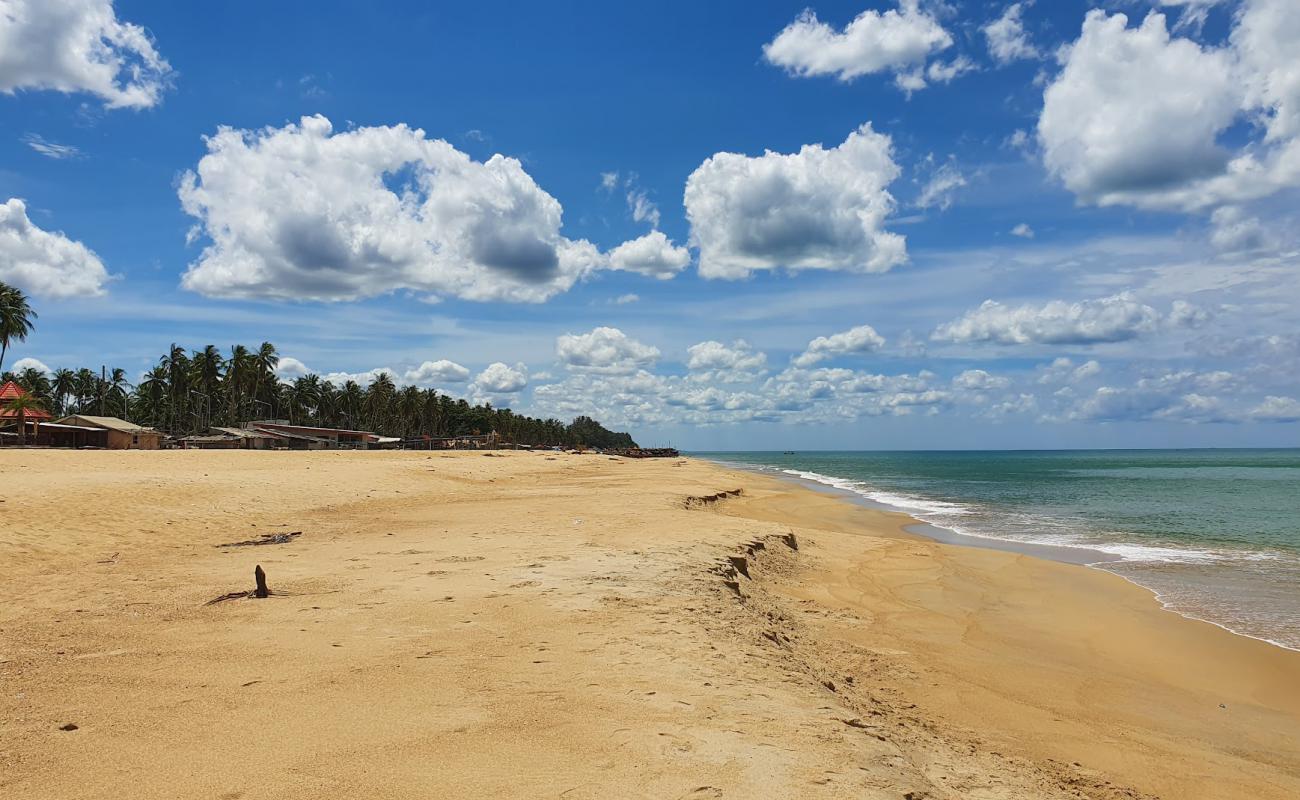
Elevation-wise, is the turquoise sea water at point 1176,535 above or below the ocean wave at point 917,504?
above

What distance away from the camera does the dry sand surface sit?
4.42 metres

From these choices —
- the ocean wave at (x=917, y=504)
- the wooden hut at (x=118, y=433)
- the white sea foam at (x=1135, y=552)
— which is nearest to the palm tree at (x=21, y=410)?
the wooden hut at (x=118, y=433)

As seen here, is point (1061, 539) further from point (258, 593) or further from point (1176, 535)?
point (258, 593)

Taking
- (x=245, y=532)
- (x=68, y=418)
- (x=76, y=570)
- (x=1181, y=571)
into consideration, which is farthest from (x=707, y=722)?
(x=68, y=418)

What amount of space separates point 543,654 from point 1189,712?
780cm

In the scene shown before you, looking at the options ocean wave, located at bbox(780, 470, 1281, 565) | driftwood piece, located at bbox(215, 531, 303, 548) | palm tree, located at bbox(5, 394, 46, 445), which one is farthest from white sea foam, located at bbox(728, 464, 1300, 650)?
palm tree, located at bbox(5, 394, 46, 445)

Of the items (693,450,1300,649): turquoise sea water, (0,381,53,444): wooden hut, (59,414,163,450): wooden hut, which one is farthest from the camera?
(59,414,163,450): wooden hut

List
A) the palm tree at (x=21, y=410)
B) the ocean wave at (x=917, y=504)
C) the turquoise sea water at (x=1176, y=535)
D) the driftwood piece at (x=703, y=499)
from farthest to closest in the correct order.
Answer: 1. the palm tree at (x=21, y=410)
2. the ocean wave at (x=917, y=504)
3. the driftwood piece at (x=703, y=499)
4. the turquoise sea water at (x=1176, y=535)

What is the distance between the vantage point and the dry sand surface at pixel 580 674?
4.42 m

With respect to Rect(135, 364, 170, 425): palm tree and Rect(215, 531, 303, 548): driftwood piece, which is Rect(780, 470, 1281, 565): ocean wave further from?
Rect(135, 364, 170, 425): palm tree

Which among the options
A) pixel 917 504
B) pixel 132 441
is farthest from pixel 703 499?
pixel 132 441

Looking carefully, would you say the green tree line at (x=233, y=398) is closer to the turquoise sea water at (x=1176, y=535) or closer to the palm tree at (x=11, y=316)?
the palm tree at (x=11, y=316)

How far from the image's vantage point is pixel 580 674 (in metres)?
6.13

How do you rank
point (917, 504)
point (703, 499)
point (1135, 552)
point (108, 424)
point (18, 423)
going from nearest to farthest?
point (1135, 552)
point (703, 499)
point (917, 504)
point (18, 423)
point (108, 424)
